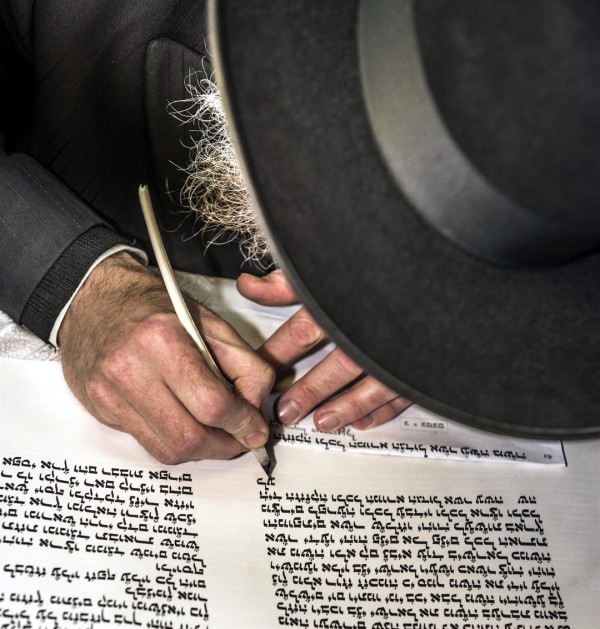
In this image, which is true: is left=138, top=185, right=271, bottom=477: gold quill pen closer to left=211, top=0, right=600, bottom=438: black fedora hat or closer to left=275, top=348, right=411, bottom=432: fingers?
left=275, top=348, right=411, bottom=432: fingers

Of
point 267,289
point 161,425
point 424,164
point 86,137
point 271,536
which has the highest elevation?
point 424,164

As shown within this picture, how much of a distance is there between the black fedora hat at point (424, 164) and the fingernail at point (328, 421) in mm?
464

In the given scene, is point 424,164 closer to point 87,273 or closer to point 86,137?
point 87,273

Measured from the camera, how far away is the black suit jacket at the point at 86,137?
1037 mm

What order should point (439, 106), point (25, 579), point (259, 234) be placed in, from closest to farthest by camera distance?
point (439, 106) → point (25, 579) → point (259, 234)

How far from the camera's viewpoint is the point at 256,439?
904 millimetres

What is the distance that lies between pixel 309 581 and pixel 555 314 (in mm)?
476

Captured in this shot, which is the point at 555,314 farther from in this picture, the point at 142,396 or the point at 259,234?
the point at 259,234

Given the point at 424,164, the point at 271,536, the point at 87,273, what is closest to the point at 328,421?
the point at 271,536

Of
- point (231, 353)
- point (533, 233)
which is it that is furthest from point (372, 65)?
point (231, 353)

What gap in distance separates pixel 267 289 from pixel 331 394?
0.68 feet

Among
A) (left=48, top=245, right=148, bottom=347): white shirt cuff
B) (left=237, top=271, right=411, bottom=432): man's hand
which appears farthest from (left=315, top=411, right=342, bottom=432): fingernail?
(left=48, top=245, right=148, bottom=347): white shirt cuff

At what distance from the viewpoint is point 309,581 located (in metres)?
0.86

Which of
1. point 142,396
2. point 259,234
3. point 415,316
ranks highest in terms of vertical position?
point 415,316
